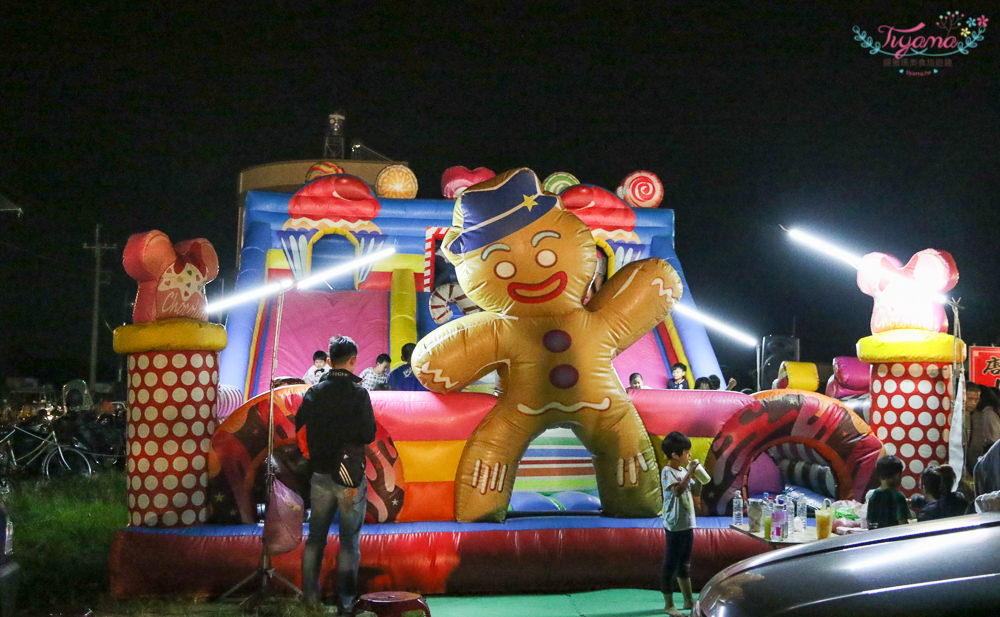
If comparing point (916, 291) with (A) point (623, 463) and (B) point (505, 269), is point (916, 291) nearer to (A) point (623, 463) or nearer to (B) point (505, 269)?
(A) point (623, 463)

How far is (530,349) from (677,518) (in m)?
1.54

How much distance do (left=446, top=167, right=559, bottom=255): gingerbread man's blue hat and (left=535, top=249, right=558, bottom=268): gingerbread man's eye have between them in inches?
8.0

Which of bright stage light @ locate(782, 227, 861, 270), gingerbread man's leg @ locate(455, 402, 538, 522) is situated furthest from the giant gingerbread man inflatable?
bright stage light @ locate(782, 227, 861, 270)

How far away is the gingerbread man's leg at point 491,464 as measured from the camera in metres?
5.33

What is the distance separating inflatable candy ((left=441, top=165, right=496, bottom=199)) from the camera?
10.5m

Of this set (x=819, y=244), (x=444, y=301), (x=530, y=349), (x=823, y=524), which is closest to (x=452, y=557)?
(x=530, y=349)

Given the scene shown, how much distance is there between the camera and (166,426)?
5168 millimetres

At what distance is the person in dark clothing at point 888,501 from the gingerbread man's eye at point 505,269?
236cm

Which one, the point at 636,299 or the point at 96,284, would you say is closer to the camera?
the point at 636,299

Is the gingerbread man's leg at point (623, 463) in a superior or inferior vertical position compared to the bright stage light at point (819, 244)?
inferior

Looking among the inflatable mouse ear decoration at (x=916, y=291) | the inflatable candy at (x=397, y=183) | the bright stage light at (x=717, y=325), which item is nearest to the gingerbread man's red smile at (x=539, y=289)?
the inflatable mouse ear decoration at (x=916, y=291)

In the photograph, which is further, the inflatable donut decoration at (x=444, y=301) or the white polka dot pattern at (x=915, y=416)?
the inflatable donut decoration at (x=444, y=301)

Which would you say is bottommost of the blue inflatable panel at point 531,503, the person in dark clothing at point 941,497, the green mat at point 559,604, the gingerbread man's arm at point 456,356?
the green mat at point 559,604

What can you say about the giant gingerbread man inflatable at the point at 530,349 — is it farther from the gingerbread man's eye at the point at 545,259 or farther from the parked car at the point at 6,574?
the parked car at the point at 6,574
